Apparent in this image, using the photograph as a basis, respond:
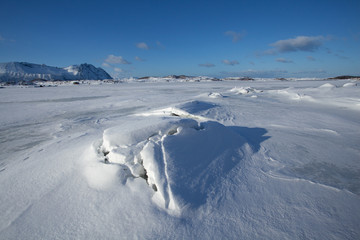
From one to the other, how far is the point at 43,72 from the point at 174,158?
148924 mm

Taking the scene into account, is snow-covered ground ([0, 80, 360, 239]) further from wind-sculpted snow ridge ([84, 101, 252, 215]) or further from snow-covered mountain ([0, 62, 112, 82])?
snow-covered mountain ([0, 62, 112, 82])

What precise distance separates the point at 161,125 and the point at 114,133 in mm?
723

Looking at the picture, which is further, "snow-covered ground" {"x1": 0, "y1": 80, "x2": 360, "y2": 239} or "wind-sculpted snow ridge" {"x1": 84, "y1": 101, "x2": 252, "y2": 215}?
"wind-sculpted snow ridge" {"x1": 84, "y1": 101, "x2": 252, "y2": 215}

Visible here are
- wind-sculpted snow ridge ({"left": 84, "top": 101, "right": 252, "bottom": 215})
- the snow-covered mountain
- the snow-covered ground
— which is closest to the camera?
the snow-covered ground

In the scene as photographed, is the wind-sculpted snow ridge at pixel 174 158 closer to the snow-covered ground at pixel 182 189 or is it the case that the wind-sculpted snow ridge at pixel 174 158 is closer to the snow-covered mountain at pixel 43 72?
the snow-covered ground at pixel 182 189

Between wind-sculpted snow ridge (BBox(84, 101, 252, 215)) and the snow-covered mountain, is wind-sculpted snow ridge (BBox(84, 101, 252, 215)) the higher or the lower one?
the lower one

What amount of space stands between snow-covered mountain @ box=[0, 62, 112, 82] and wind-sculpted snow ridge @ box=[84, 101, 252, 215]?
118 metres

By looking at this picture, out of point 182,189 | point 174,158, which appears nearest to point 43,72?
point 174,158

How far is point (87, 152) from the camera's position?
2.59m

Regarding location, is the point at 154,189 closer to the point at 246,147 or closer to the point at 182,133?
the point at 182,133

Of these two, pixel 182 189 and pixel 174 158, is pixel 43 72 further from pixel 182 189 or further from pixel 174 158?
pixel 182 189

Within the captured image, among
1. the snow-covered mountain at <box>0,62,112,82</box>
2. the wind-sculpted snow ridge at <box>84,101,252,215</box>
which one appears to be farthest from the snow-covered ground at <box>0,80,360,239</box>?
the snow-covered mountain at <box>0,62,112,82</box>

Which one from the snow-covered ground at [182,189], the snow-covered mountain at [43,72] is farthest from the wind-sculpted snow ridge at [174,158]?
the snow-covered mountain at [43,72]

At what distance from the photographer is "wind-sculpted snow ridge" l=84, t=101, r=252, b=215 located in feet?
5.79
